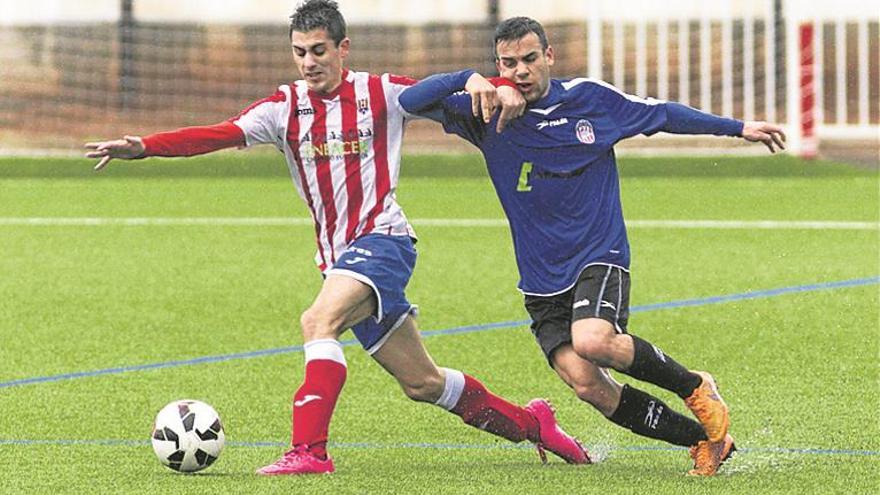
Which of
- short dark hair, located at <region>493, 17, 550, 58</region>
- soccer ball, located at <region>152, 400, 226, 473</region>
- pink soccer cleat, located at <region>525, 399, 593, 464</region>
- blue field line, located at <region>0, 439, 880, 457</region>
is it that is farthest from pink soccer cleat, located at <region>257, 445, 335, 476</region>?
short dark hair, located at <region>493, 17, 550, 58</region>

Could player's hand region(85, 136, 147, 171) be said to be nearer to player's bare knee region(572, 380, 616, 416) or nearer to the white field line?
player's bare knee region(572, 380, 616, 416)

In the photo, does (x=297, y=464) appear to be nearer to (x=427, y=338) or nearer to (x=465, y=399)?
(x=465, y=399)

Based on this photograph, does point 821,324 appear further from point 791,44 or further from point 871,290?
point 791,44

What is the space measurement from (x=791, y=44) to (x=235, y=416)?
12793mm

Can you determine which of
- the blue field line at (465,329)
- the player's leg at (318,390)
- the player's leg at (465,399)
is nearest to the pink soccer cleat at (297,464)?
the player's leg at (318,390)

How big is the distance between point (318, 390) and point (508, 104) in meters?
1.16

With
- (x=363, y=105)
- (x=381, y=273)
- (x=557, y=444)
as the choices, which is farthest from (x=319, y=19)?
(x=557, y=444)

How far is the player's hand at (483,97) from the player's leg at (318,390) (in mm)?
786

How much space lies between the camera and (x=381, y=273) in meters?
7.23

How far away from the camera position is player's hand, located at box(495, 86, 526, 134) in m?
6.98

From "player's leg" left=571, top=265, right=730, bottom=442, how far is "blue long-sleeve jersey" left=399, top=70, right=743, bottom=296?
117mm

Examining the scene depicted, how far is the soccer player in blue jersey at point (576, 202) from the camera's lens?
704 centimetres

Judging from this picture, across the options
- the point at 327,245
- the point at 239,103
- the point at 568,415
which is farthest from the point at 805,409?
the point at 239,103

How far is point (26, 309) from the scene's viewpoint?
1169 cm
